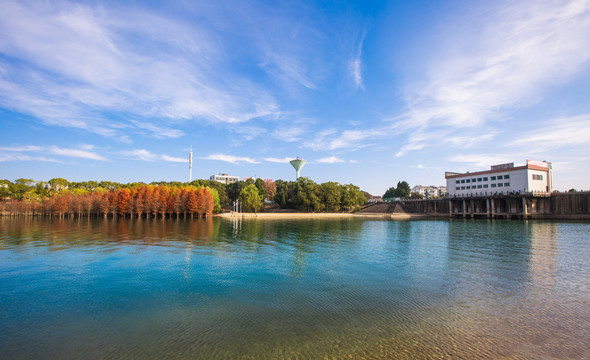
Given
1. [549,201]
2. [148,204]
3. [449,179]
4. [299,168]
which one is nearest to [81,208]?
[148,204]

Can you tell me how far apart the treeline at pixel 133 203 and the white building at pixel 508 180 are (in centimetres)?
7568

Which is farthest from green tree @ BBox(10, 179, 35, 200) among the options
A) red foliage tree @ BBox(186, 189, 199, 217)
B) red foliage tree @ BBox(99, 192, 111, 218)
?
red foliage tree @ BBox(186, 189, 199, 217)

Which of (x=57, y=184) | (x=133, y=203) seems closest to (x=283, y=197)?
(x=133, y=203)

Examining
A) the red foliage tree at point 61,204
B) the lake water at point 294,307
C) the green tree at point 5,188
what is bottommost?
the lake water at point 294,307

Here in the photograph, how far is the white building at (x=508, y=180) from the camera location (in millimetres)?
70312

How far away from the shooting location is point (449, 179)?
295ft

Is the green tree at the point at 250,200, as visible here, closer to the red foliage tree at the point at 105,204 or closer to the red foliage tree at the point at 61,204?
the red foliage tree at the point at 105,204

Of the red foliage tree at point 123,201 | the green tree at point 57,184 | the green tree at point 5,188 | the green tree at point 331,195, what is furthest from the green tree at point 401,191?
the green tree at point 5,188

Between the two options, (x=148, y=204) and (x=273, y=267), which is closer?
(x=273, y=267)

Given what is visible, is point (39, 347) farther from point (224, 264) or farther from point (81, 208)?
point (81, 208)

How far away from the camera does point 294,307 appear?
36.2 feet

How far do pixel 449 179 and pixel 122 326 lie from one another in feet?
318

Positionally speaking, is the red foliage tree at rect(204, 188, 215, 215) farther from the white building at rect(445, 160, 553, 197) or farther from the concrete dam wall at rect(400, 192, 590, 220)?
the white building at rect(445, 160, 553, 197)

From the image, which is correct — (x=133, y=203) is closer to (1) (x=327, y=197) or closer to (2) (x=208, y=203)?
(2) (x=208, y=203)
